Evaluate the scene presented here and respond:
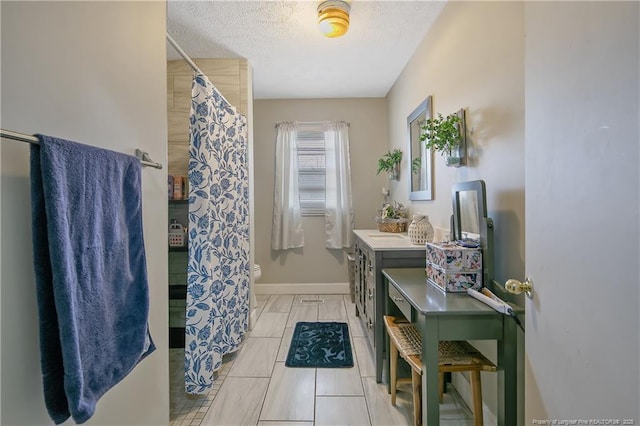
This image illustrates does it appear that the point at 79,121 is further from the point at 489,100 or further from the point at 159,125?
the point at 489,100

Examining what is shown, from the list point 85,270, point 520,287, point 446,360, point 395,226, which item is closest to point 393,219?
point 395,226

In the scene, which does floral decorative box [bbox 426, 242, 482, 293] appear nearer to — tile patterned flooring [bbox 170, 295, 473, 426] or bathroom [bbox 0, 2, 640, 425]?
bathroom [bbox 0, 2, 640, 425]

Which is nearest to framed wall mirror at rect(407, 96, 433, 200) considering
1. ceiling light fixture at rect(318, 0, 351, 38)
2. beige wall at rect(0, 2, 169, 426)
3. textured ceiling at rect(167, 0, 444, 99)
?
textured ceiling at rect(167, 0, 444, 99)

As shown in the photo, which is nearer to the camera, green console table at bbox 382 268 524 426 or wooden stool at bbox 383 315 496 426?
green console table at bbox 382 268 524 426

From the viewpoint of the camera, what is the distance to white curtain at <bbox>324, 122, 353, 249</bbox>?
3609 mm

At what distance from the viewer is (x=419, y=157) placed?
2.43m

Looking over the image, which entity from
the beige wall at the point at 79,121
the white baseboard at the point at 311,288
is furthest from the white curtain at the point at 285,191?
the beige wall at the point at 79,121

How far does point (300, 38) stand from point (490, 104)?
159 cm

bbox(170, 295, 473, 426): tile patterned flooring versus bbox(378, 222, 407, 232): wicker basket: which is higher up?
bbox(378, 222, 407, 232): wicker basket

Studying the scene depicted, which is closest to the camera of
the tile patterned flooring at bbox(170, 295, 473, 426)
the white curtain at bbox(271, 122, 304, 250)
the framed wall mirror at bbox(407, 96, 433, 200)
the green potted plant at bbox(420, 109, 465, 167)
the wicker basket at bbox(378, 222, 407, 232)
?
the tile patterned flooring at bbox(170, 295, 473, 426)

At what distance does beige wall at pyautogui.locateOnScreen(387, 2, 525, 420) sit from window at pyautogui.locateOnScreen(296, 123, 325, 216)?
1750 millimetres

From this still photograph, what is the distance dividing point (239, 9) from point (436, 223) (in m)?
2.04

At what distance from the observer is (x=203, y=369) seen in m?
1.71

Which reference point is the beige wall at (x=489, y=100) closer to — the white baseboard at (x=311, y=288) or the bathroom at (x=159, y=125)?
the bathroom at (x=159, y=125)
